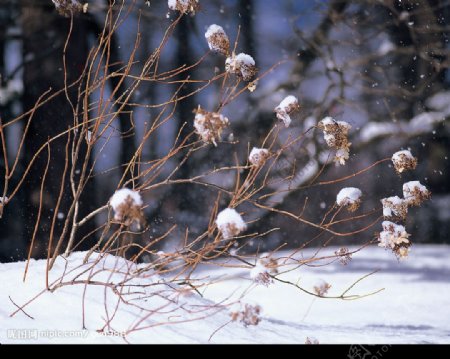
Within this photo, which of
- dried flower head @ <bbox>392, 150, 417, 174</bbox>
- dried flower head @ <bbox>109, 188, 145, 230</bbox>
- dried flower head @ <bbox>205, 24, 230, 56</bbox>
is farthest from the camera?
dried flower head @ <bbox>392, 150, 417, 174</bbox>

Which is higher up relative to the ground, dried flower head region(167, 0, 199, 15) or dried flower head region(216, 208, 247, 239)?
dried flower head region(167, 0, 199, 15)

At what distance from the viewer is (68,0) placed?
2266 millimetres

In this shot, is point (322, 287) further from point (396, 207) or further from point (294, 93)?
point (294, 93)

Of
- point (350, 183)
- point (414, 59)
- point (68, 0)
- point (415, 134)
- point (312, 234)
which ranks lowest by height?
point (68, 0)

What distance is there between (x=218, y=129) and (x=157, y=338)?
0.75 meters

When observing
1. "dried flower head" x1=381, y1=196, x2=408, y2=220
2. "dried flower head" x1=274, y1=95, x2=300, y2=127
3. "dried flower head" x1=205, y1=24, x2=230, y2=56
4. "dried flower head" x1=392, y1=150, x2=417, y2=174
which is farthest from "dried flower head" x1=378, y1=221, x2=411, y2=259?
"dried flower head" x1=205, y1=24, x2=230, y2=56

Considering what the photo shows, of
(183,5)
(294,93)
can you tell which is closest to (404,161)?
(183,5)

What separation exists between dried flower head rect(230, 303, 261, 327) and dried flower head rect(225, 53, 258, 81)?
0.82 m

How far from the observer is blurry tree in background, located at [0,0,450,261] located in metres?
5.64

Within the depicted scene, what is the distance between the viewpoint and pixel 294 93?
6219 mm

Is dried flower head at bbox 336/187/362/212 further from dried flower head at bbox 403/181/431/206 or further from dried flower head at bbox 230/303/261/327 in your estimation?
dried flower head at bbox 230/303/261/327

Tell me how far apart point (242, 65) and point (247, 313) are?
34.4 inches
